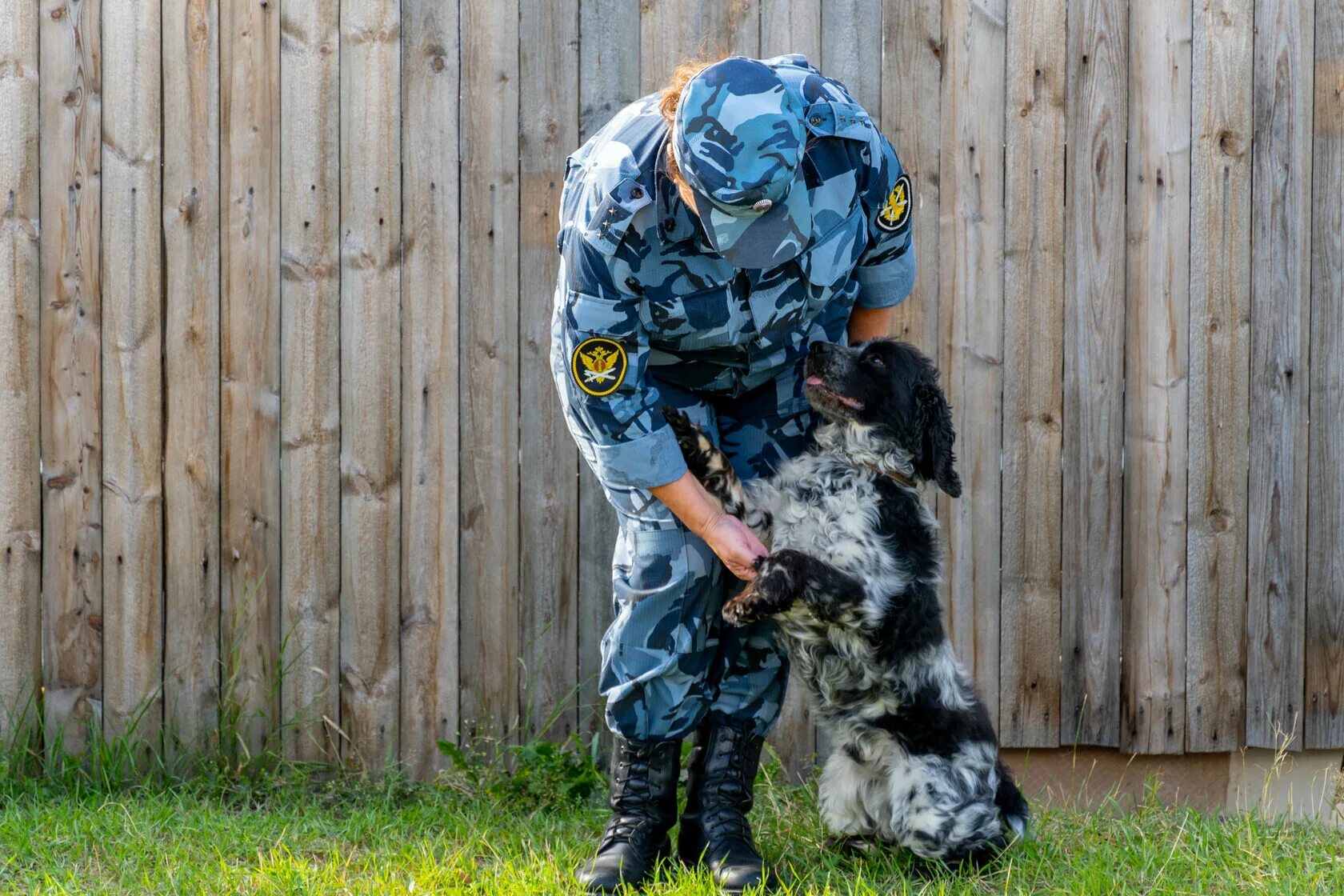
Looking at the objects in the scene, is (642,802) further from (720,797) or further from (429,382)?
(429,382)

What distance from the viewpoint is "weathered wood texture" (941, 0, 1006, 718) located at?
4203mm

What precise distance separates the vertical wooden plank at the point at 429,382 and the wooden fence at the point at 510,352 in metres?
0.01

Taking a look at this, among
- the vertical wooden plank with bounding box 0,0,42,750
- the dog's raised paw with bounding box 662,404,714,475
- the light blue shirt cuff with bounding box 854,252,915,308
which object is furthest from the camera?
the vertical wooden plank with bounding box 0,0,42,750

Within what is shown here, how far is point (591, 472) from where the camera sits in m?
4.27

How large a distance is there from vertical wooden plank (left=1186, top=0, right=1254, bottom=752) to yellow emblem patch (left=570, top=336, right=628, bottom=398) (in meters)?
2.33

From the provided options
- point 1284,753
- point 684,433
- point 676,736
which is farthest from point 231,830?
point 1284,753

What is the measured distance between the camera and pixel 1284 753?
4.39m

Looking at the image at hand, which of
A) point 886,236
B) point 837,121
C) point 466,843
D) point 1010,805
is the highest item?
point 837,121

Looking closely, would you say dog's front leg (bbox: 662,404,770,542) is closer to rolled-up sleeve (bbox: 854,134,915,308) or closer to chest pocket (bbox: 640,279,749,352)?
chest pocket (bbox: 640,279,749,352)

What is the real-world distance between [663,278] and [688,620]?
905 millimetres

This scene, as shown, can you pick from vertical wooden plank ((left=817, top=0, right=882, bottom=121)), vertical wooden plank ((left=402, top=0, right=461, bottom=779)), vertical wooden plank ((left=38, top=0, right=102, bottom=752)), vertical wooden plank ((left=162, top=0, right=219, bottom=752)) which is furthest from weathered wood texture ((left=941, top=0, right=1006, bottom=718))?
vertical wooden plank ((left=38, top=0, right=102, bottom=752))

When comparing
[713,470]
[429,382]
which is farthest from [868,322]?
[429,382]

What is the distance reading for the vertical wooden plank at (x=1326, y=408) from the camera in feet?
14.0

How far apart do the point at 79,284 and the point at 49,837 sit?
1.76 m
